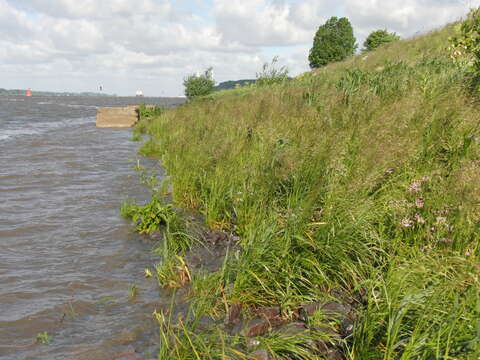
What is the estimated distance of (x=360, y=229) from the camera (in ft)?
9.95

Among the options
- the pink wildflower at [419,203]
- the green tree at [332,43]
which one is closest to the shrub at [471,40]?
the pink wildflower at [419,203]

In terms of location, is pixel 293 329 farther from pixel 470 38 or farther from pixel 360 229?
pixel 470 38

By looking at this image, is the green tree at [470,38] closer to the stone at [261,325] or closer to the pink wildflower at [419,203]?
the pink wildflower at [419,203]

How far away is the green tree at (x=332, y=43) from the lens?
52781 mm

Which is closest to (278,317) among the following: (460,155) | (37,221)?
(460,155)

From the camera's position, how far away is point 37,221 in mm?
5398

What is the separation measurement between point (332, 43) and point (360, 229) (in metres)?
55.2

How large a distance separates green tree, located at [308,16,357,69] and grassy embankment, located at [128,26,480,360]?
5139cm

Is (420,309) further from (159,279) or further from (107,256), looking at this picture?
(107,256)

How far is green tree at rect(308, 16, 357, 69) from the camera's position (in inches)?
2078

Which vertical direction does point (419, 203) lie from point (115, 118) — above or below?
above

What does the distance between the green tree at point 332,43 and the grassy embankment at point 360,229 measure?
169 ft

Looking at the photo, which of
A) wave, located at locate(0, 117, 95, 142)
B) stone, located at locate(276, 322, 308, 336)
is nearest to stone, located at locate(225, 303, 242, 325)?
stone, located at locate(276, 322, 308, 336)

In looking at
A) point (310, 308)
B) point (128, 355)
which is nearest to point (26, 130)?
point (128, 355)
